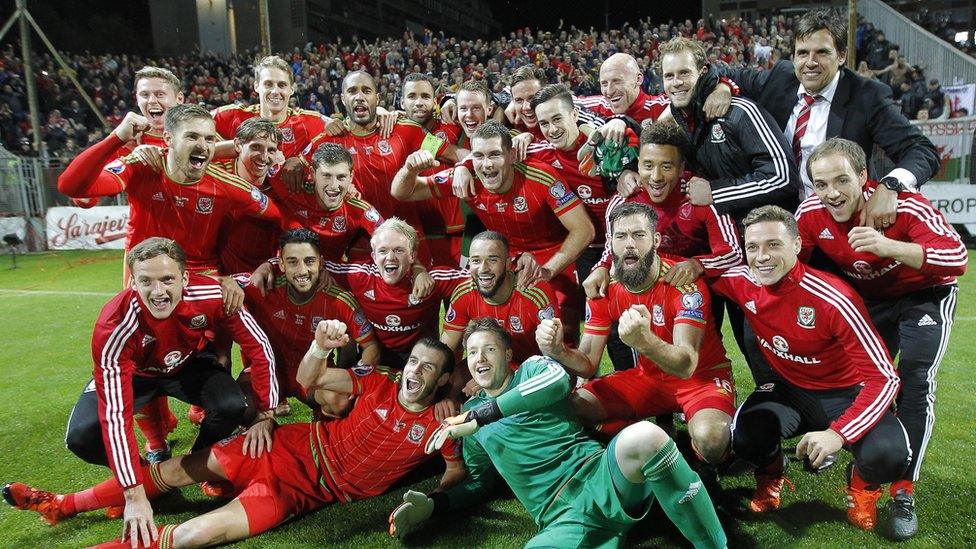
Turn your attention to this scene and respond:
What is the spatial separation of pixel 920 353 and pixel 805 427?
25.4 inches

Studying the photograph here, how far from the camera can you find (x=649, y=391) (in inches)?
154

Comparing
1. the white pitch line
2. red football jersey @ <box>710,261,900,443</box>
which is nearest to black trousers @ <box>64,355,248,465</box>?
red football jersey @ <box>710,261,900,443</box>

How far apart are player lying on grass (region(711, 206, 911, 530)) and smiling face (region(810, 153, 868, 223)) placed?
223 millimetres

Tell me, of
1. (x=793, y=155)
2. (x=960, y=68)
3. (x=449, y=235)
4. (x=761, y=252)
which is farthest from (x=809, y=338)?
(x=960, y=68)

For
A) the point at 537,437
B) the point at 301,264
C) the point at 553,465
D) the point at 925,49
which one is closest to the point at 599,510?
the point at 553,465

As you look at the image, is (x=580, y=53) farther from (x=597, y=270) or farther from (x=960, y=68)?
(x=597, y=270)

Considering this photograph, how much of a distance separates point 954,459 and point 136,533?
4313mm

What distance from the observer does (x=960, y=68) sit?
16.1 meters

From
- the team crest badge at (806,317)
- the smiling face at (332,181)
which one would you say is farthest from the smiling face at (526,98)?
the team crest badge at (806,317)

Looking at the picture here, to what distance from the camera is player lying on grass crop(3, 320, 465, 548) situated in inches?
143

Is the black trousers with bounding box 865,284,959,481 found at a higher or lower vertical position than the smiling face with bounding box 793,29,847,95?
lower

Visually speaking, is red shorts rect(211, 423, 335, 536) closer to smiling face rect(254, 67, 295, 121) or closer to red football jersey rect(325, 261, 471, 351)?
red football jersey rect(325, 261, 471, 351)

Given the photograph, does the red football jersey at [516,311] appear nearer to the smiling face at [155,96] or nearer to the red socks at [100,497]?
the red socks at [100,497]

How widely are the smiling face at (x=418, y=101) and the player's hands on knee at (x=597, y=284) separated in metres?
2.29
